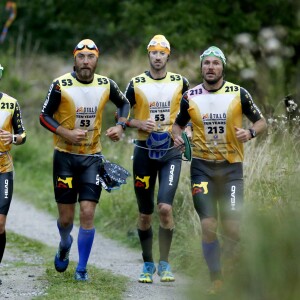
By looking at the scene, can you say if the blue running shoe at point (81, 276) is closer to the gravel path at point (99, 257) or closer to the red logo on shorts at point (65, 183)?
the gravel path at point (99, 257)

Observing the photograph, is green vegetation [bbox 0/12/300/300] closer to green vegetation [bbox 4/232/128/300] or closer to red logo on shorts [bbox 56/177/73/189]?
green vegetation [bbox 4/232/128/300]

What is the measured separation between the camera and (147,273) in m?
10.5

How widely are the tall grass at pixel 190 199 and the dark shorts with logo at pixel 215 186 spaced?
0.31 meters

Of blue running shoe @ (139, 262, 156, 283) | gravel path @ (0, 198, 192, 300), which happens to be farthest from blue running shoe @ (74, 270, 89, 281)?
blue running shoe @ (139, 262, 156, 283)

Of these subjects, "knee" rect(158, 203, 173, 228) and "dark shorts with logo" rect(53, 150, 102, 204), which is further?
"knee" rect(158, 203, 173, 228)

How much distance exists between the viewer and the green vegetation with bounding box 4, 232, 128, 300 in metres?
A: 9.45

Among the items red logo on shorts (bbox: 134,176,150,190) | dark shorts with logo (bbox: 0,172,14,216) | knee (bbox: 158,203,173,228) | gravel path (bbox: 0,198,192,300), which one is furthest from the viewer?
red logo on shorts (bbox: 134,176,150,190)

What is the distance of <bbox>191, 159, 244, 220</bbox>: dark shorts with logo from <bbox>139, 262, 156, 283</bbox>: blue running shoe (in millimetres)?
Answer: 1293

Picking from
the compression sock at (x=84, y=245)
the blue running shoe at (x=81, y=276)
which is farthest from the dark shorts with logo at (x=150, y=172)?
the blue running shoe at (x=81, y=276)

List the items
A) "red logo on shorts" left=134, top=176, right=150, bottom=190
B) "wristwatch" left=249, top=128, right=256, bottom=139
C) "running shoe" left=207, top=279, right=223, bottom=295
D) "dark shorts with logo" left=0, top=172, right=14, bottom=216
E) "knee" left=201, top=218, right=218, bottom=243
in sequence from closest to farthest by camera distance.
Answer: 1. "running shoe" left=207, top=279, right=223, bottom=295
2. "knee" left=201, top=218, right=218, bottom=243
3. "wristwatch" left=249, top=128, right=256, bottom=139
4. "dark shorts with logo" left=0, top=172, right=14, bottom=216
5. "red logo on shorts" left=134, top=176, right=150, bottom=190

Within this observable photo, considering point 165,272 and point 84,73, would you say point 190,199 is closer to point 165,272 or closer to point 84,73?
point 165,272

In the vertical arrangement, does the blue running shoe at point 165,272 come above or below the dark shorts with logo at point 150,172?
below

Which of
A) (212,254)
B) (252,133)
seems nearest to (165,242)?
(212,254)

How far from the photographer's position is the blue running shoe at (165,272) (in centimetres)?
1044
